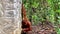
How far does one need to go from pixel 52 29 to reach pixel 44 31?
0.80ft

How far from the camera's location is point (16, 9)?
3955mm

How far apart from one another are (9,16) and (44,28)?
2299 millimetres

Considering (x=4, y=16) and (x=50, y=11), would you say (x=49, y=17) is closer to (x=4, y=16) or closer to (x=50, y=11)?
(x=50, y=11)

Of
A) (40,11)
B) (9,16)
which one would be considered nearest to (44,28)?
(40,11)

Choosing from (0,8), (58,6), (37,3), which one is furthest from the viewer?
(37,3)

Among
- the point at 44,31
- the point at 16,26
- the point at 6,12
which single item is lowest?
the point at 44,31

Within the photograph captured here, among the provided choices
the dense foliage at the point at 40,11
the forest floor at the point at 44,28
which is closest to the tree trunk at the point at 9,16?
the forest floor at the point at 44,28

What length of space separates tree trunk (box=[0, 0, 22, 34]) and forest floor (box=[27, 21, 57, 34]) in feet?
Result: 5.43

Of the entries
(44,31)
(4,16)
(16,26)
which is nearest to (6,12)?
(4,16)

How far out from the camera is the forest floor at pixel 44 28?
5.70 meters

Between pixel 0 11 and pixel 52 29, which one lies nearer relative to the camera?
pixel 0 11

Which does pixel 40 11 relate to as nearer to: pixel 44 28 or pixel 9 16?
pixel 44 28

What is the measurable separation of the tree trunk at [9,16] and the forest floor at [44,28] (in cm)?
165

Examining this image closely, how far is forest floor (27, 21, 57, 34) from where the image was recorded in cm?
570
